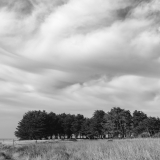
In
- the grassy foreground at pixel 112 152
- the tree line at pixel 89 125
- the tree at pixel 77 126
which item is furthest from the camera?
the tree at pixel 77 126

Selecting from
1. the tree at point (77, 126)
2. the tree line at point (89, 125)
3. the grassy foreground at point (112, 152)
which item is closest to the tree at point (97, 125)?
the tree line at point (89, 125)

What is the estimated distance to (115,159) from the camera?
1059cm

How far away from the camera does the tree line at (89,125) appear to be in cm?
8338

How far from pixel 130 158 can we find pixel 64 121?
3881 inches

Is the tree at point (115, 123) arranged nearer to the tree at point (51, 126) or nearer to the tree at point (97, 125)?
the tree at point (97, 125)

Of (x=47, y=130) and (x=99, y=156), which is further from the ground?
(x=47, y=130)

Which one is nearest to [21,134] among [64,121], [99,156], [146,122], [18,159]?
[64,121]

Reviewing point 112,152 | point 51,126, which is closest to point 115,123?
point 51,126

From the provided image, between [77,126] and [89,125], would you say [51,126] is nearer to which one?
[77,126]

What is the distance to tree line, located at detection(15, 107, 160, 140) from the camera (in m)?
83.4

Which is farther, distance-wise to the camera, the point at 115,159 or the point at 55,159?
the point at 55,159

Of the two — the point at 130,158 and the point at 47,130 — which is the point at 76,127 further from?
the point at 130,158

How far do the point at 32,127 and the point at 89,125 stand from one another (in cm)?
2975

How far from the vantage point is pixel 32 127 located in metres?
81.4
